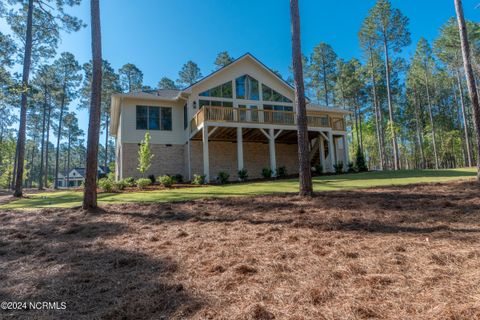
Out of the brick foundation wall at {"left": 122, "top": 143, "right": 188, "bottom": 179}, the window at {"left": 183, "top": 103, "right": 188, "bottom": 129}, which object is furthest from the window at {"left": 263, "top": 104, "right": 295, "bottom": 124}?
the brick foundation wall at {"left": 122, "top": 143, "right": 188, "bottom": 179}

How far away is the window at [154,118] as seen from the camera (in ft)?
57.0

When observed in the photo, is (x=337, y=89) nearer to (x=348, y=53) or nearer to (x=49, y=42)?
(x=348, y=53)

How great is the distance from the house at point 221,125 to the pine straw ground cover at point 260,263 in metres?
9.87

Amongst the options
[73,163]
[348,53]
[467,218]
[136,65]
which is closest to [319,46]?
[348,53]

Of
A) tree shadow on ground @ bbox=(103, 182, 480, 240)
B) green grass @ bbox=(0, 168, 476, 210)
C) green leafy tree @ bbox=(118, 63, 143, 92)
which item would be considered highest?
green leafy tree @ bbox=(118, 63, 143, 92)

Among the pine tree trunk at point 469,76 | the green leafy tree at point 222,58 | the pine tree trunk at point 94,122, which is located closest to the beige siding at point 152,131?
the pine tree trunk at point 94,122

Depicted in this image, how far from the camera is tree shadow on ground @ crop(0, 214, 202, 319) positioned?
253 centimetres

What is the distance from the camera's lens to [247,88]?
61.4ft

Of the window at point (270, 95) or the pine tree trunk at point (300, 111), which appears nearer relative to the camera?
the pine tree trunk at point (300, 111)

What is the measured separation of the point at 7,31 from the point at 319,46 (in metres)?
30.0

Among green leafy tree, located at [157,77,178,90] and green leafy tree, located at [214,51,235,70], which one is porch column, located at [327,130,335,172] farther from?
green leafy tree, located at [157,77,178,90]

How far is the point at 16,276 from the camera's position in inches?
142

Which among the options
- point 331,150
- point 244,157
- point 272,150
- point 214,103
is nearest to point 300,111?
point 272,150

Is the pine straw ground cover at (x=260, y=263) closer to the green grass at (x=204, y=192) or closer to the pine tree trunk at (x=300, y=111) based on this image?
the pine tree trunk at (x=300, y=111)
